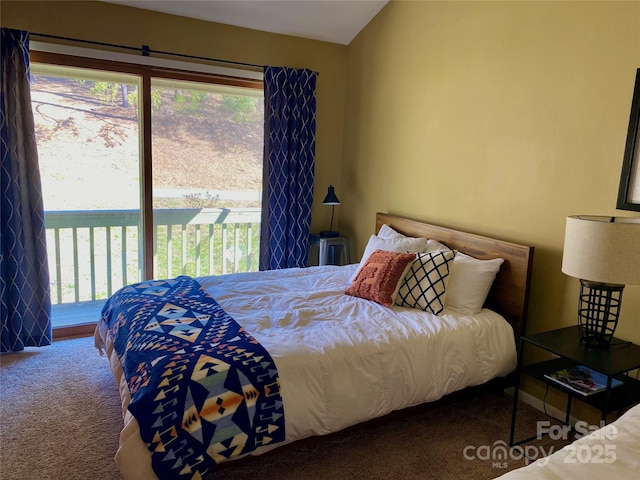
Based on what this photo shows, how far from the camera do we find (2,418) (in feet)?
8.16

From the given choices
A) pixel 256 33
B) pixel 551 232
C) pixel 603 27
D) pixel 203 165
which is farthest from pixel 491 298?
pixel 256 33

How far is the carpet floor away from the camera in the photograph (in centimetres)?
211

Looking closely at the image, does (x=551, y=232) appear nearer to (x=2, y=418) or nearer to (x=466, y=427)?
(x=466, y=427)

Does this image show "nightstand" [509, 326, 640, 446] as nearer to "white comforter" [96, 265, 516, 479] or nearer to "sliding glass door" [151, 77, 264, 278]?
"white comforter" [96, 265, 516, 479]

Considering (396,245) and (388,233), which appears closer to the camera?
(396,245)

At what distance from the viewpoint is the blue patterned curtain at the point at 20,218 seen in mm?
3066

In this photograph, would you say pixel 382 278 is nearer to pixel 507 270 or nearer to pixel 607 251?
pixel 507 270

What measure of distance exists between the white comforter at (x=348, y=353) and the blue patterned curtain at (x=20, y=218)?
0.77 m

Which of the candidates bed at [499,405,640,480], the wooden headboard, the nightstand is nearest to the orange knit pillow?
the wooden headboard

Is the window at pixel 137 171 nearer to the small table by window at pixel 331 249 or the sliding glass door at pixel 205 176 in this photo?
the sliding glass door at pixel 205 176

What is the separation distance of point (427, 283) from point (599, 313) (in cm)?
88

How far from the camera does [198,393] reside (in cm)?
178

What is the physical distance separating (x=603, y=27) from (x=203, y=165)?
3023mm

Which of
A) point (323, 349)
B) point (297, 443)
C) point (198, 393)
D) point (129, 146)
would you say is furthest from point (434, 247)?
point (129, 146)
